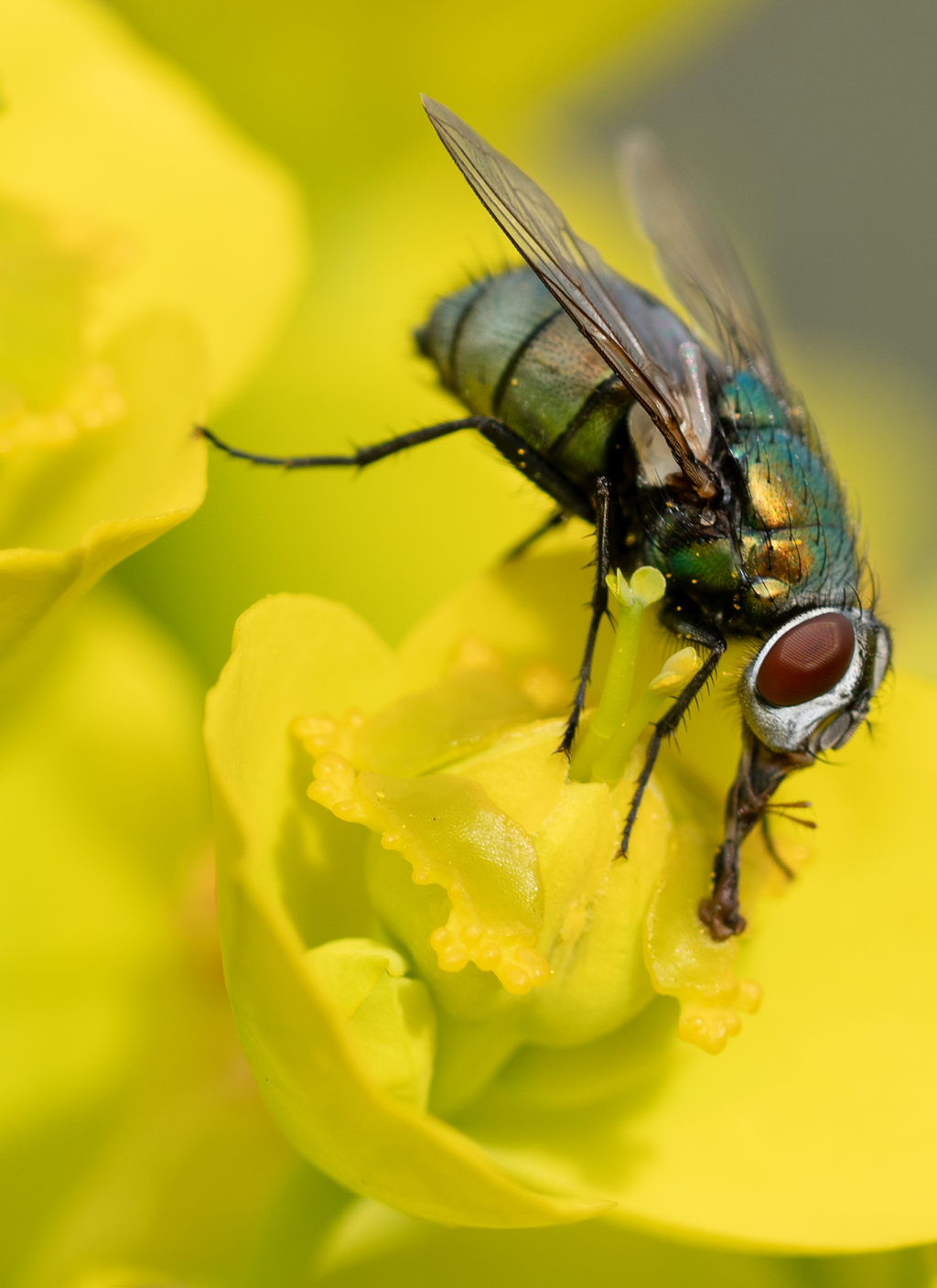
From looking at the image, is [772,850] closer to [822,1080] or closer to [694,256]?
[822,1080]

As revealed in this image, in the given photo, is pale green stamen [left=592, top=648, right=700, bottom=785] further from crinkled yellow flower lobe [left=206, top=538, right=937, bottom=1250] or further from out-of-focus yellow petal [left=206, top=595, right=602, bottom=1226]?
out-of-focus yellow petal [left=206, top=595, right=602, bottom=1226]

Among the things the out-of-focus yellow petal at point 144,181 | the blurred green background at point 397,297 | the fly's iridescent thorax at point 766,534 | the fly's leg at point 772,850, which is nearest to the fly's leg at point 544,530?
the blurred green background at point 397,297

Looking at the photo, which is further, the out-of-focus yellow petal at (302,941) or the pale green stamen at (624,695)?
Answer: the pale green stamen at (624,695)

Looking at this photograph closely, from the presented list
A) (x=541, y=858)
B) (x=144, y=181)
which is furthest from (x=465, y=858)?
(x=144, y=181)

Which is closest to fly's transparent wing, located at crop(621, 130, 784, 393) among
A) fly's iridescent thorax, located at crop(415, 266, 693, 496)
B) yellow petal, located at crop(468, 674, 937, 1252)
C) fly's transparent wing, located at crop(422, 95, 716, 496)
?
fly's iridescent thorax, located at crop(415, 266, 693, 496)

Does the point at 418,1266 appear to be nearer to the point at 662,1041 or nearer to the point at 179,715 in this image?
the point at 662,1041

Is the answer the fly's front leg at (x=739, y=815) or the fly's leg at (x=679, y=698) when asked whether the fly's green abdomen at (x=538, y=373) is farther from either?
the fly's front leg at (x=739, y=815)
